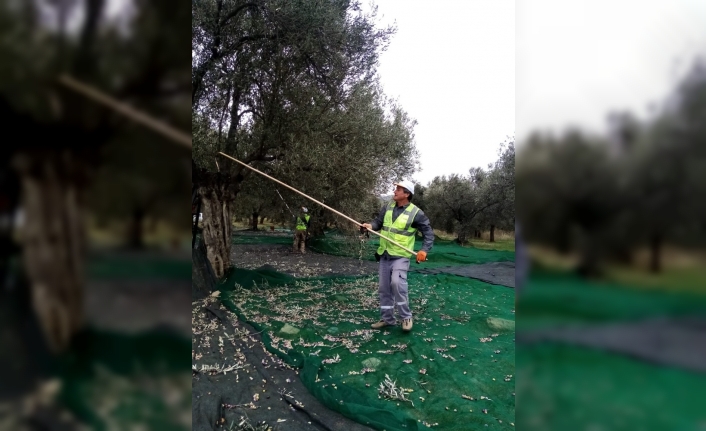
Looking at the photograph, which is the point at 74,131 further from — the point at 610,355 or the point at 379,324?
the point at 379,324

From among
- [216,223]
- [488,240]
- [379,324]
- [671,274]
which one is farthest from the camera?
[488,240]

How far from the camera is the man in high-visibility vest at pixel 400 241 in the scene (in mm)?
5094

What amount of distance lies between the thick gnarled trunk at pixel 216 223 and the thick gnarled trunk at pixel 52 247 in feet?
23.1

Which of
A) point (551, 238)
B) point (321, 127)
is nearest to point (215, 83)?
point (321, 127)

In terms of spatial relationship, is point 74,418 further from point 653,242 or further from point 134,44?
point 653,242

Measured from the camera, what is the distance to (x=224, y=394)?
334cm

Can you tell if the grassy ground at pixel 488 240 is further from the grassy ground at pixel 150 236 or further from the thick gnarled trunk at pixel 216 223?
the grassy ground at pixel 150 236

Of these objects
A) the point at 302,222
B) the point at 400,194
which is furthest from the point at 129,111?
the point at 302,222

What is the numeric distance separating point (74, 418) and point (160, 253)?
0.34 metres

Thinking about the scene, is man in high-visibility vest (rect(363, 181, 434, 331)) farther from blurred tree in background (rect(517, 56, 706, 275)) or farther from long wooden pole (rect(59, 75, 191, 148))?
long wooden pole (rect(59, 75, 191, 148))

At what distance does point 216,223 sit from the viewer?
778cm

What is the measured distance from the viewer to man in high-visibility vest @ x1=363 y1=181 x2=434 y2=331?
5094 millimetres

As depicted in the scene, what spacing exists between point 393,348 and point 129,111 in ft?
13.9

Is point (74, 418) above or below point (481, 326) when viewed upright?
above
